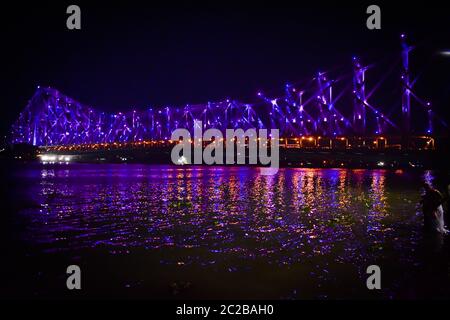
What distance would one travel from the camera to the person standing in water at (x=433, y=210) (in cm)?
756

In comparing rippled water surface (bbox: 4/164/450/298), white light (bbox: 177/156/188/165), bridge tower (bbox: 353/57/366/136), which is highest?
bridge tower (bbox: 353/57/366/136)

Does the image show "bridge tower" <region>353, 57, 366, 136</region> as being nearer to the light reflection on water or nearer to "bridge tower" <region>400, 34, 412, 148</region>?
"bridge tower" <region>400, 34, 412, 148</region>

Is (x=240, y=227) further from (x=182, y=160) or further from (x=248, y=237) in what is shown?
(x=182, y=160)

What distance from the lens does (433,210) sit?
25.4 feet

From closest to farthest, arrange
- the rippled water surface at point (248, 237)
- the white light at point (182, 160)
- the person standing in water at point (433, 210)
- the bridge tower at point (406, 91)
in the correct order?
the rippled water surface at point (248, 237) < the person standing in water at point (433, 210) < the bridge tower at point (406, 91) < the white light at point (182, 160)

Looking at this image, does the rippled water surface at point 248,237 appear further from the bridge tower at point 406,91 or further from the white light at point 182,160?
the white light at point 182,160

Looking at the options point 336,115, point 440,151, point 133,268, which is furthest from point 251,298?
point 336,115

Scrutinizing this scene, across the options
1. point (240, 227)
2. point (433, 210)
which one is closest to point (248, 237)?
point (240, 227)

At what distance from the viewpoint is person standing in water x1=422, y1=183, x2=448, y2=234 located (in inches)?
298

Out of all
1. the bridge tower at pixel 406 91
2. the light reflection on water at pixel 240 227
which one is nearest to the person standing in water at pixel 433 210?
the light reflection on water at pixel 240 227

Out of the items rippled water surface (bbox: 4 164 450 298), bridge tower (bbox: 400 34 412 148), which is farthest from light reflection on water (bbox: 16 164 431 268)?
bridge tower (bbox: 400 34 412 148)

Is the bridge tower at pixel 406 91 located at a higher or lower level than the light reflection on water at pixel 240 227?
higher
